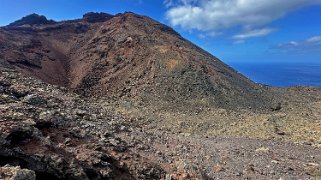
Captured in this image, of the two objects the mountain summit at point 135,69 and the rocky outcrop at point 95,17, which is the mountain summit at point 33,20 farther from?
the mountain summit at point 135,69

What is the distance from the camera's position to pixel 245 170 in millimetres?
16781

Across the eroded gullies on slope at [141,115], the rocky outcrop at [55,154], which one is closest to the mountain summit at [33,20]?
the eroded gullies on slope at [141,115]

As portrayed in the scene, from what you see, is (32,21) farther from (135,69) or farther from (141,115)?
(141,115)

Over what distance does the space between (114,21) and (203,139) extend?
3405 cm

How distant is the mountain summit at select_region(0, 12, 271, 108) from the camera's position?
31547mm

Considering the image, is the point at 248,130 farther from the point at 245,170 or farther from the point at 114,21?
the point at 114,21

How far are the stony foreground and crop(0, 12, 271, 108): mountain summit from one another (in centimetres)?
604

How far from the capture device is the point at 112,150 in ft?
40.3

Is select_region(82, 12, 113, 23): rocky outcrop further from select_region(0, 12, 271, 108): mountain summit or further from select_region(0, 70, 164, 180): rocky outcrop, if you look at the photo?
select_region(0, 70, 164, 180): rocky outcrop

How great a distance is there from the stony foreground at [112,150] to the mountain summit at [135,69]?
6.04 m

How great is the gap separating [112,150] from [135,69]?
2359 cm

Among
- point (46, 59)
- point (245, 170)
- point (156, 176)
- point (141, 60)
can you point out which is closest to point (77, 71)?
point (46, 59)

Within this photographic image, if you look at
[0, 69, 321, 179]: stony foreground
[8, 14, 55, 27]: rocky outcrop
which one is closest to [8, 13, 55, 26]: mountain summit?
[8, 14, 55, 27]: rocky outcrop

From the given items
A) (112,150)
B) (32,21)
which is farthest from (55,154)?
(32,21)
